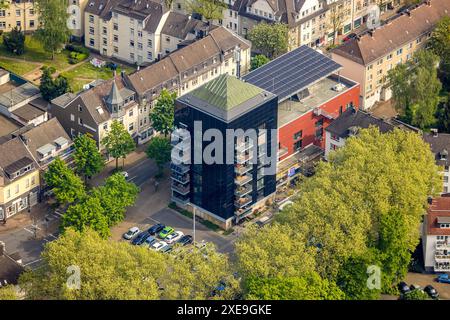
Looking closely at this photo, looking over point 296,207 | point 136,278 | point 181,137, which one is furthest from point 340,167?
point 136,278

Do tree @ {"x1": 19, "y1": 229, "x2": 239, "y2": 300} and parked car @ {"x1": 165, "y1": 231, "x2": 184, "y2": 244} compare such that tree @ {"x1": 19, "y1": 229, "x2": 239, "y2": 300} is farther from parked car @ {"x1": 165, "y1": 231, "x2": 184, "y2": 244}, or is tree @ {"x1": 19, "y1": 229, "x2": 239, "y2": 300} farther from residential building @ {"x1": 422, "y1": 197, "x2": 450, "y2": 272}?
residential building @ {"x1": 422, "y1": 197, "x2": 450, "y2": 272}

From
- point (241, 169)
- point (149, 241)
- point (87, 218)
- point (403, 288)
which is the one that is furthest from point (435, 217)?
point (87, 218)

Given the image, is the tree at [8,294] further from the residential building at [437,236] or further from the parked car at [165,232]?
the residential building at [437,236]

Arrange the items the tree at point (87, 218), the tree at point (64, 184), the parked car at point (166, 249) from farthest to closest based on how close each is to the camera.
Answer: the tree at point (64, 184)
the parked car at point (166, 249)
the tree at point (87, 218)

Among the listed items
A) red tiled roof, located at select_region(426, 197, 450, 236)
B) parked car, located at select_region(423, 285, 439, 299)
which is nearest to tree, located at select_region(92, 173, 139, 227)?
red tiled roof, located at select_region(426, 197, 450, 236)

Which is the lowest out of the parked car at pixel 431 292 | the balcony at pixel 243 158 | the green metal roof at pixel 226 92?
the parked car at pixel 431 292

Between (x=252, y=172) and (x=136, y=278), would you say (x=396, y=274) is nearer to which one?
(x=252, y=172)

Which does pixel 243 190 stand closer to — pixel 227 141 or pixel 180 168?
pixel 227 141

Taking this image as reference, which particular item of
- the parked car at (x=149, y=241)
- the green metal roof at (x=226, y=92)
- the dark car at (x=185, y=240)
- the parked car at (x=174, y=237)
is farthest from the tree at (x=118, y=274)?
the green metal roof at (x=226, y=92)
